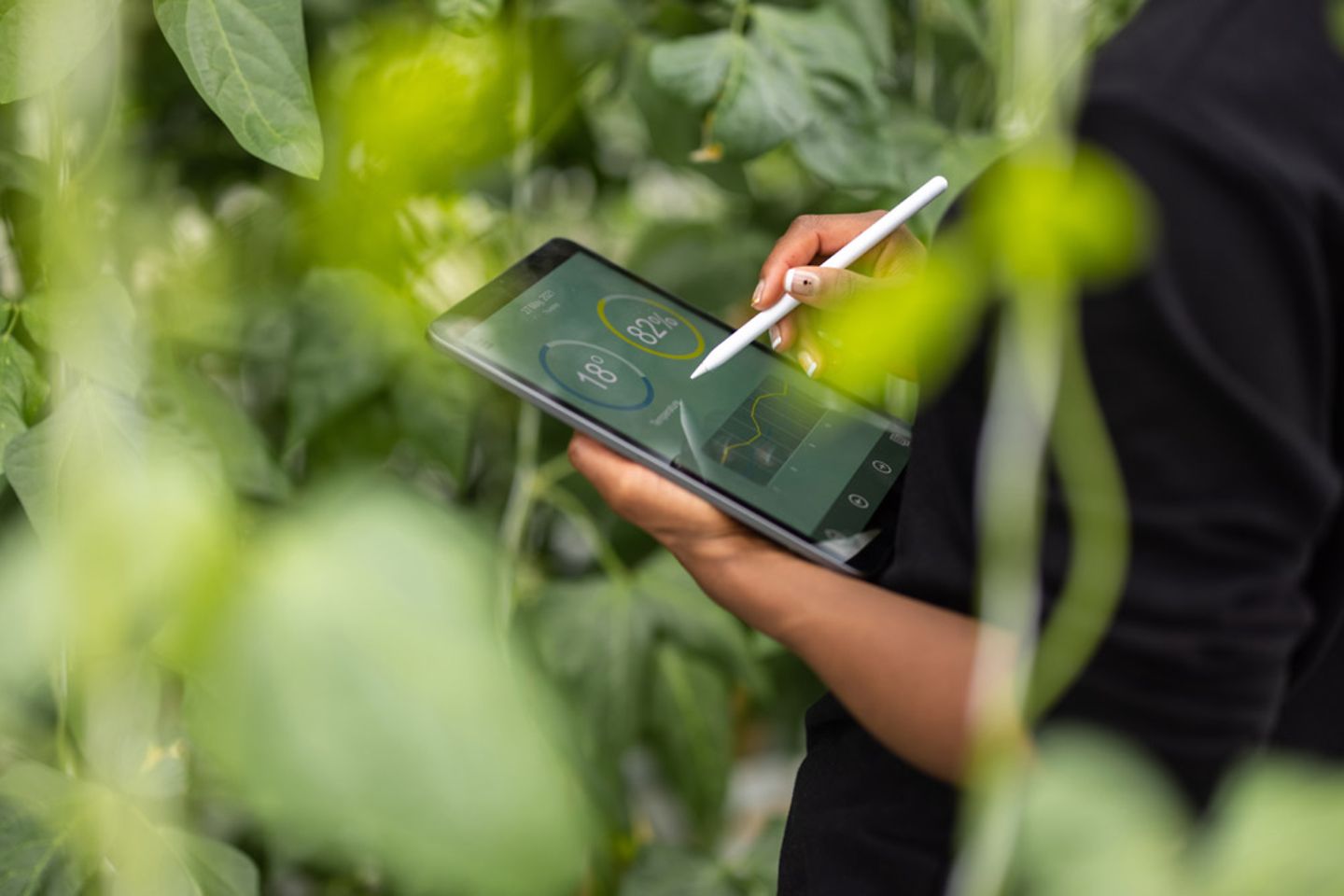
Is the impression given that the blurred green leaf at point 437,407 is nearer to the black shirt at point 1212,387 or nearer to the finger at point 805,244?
the finger at point 805,244

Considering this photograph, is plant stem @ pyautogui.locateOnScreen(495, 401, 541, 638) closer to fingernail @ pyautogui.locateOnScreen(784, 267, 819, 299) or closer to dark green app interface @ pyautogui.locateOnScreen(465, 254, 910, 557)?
dark green app interface @ pyautogui.locateOnScreen(465, 254, 910, 557)

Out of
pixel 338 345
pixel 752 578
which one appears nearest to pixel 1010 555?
pixel 752 578

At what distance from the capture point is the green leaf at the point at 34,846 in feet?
1.26

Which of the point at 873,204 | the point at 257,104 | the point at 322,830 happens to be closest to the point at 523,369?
the point at 257,104

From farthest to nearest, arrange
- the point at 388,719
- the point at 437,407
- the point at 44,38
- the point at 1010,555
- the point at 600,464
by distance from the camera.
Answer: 1. the point at 437,407
2. the point at 600,464
3. the point at 44,38
4. the point at 1010,555
5. the point at 388,719

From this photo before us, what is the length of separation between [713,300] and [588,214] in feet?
0.58

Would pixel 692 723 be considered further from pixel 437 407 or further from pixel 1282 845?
pixel 1282 845

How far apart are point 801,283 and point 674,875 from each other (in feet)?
1.31

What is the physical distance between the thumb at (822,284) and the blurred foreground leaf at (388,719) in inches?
12.9

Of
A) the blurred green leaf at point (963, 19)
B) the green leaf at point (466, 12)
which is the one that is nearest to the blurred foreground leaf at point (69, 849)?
the green leaf at point (466, 12)

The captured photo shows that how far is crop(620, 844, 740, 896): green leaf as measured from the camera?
0.68 m

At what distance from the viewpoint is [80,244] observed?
309 millimetres

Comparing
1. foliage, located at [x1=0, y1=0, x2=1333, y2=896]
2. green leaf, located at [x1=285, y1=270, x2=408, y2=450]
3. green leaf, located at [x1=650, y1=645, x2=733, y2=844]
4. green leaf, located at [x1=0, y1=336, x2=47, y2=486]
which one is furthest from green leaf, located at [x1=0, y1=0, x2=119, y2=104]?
green leaf, located at [x1=650, y1=645, x2=733, y2=844]

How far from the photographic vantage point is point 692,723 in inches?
27.7
